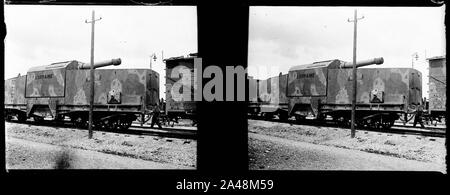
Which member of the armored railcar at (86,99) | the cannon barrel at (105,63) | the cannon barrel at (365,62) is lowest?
the armored railcar at (86,99)

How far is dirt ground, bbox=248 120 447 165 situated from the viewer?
6.99 metres

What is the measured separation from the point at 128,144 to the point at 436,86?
9.22m

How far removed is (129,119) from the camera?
10.1 m

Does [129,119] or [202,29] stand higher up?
[202,29]

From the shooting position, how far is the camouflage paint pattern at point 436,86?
1002 centimetres

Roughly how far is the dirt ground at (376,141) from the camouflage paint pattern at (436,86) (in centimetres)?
268

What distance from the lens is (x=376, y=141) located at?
307 inches

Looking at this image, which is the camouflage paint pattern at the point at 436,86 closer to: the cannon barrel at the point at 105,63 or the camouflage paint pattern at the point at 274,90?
the camouflage paint pattern at the point at 274,90

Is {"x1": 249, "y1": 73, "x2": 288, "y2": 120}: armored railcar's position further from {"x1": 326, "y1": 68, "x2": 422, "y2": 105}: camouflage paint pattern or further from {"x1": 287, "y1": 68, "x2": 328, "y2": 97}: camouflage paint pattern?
{"x1": 326, "y1": 68, "x2": 422, "y2": 105}: camouflage paint pattern


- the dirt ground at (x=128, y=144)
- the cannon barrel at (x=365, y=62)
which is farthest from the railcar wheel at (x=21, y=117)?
the cannon barrel at (x=365, y=62)

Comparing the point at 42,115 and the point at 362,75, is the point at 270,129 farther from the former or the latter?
the point at 42,115

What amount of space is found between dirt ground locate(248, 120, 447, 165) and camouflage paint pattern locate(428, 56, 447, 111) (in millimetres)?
2677

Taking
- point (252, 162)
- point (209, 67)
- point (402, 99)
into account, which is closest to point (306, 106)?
point (402, 99)
